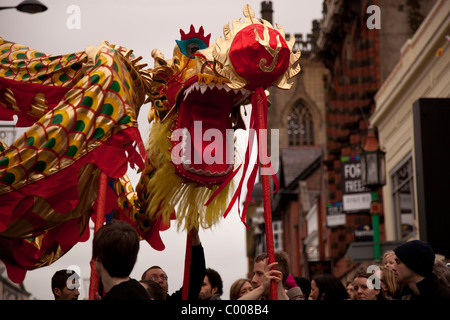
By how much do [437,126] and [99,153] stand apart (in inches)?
235

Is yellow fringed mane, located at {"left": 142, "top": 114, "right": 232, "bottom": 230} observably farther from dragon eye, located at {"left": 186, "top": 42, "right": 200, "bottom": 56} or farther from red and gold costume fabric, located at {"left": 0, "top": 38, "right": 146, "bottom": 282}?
dragon eye, located at {"left": 186, "top": 42, "right": 200, "bottom": 56}

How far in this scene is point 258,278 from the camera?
598 centimetres

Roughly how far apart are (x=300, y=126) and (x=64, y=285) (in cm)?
6845

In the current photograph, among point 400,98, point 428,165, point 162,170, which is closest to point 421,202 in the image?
point 428,165

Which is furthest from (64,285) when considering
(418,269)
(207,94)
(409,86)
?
(409,86)

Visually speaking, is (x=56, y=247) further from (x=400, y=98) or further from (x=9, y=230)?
(x=400, y=98)

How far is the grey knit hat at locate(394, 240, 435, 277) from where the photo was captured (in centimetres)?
497

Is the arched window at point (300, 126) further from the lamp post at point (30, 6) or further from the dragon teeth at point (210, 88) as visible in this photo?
the dragon teeth at point (210, 88)

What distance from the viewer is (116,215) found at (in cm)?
674

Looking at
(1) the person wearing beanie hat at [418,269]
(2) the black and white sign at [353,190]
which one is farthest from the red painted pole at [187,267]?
(2) the black and white sign at [353,190]

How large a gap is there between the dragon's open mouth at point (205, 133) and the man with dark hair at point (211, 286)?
200 centimetres

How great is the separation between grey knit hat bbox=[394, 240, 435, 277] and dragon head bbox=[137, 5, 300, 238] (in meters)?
1.17

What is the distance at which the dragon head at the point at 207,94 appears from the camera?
503 cm

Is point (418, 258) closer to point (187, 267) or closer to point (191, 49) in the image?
point (187, 267)
